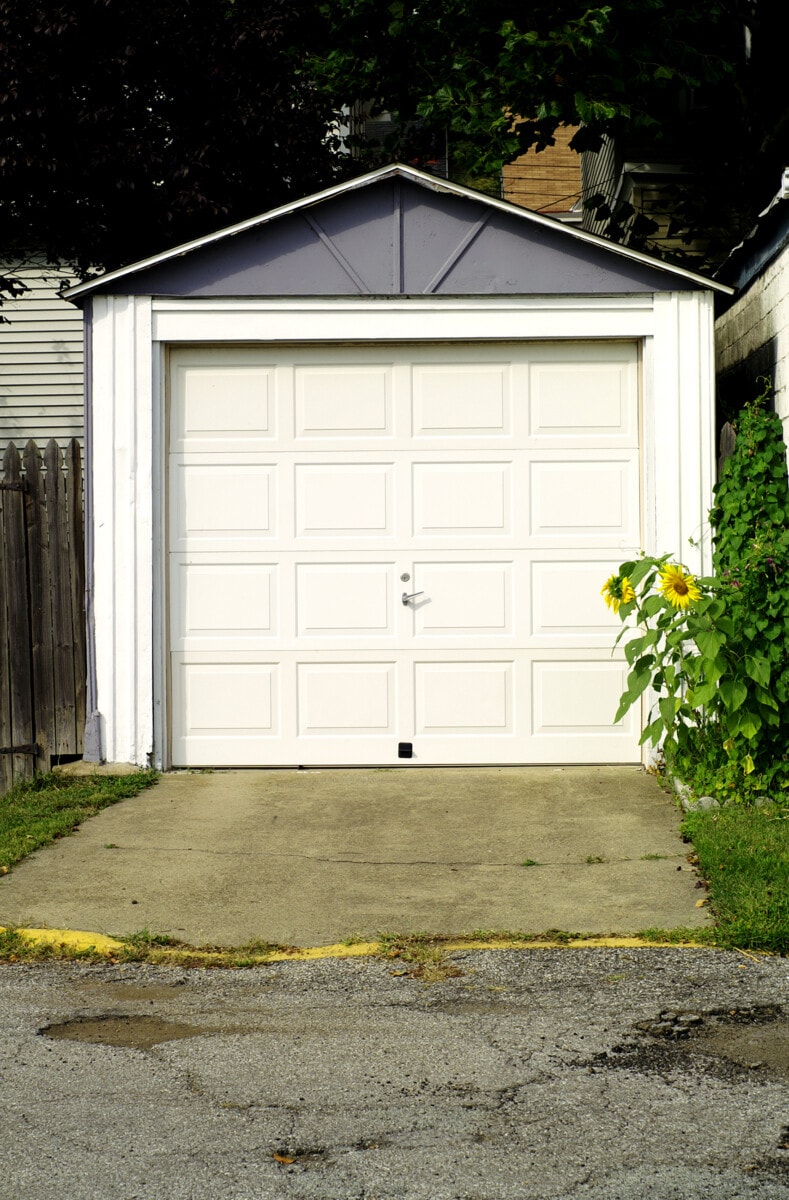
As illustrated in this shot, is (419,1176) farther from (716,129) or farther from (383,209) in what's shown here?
(716,129)

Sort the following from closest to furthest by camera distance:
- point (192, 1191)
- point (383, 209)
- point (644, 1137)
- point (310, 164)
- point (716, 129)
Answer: point (192, 1191)
point (644, 1137)
point (383, 209)
point (716, 129)
point (310, 164)

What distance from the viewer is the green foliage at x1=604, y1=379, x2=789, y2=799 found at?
6832 millimetres

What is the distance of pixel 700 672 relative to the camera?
6.86 metres

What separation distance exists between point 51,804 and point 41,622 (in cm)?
152

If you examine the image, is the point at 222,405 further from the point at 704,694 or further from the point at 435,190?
the point at 704,694

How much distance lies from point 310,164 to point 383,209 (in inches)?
230

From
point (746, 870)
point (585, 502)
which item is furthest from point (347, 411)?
point (746, 870)

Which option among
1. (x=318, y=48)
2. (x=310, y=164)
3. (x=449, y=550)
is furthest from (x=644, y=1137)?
(x=318, y=48)

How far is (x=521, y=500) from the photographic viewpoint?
27.9ft

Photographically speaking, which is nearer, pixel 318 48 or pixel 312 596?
pixel 312 596

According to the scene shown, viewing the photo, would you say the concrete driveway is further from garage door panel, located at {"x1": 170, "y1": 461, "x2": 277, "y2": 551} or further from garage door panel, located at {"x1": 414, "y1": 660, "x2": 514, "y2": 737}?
garage door panel, located at {"x1": 170, "y1": 461, "x2": 277, "y2": 551}

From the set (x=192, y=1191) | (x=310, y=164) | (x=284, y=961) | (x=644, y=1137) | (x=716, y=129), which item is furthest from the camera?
(x=310, y=164)

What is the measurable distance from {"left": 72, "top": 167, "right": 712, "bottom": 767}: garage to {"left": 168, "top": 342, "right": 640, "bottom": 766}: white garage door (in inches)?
0.6

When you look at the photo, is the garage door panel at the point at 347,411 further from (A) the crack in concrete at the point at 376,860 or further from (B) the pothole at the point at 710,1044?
(B) the pothole at the point at 710,1044
